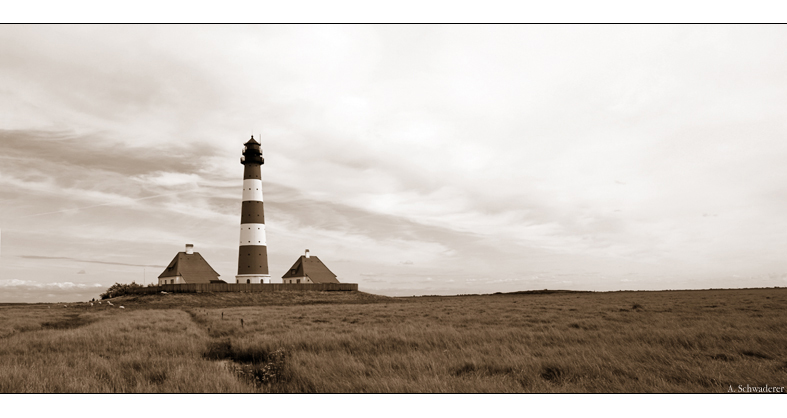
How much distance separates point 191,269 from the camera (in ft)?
206

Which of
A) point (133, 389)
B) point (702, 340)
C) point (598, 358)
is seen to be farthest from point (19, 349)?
point (702, 340)

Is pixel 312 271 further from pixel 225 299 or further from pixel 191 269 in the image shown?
pixel 225 299

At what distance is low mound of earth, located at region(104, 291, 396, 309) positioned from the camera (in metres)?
44.9

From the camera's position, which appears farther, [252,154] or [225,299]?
[252,154]

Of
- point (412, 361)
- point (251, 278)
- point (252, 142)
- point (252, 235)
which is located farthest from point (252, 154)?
point (412, 361)

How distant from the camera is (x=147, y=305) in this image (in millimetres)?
43469

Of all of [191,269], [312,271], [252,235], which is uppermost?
[252,235]

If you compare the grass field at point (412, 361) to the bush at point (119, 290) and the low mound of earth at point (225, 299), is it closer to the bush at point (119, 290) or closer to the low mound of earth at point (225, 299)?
the low mound of earth at point (225, 299)

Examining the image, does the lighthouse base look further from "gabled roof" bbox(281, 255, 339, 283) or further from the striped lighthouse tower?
"gabled roof" bbox(281, 255, 339, 283)

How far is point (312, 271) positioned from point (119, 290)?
2455 centimetres

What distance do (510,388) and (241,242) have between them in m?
52.1

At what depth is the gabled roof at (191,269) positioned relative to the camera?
61.6 meters

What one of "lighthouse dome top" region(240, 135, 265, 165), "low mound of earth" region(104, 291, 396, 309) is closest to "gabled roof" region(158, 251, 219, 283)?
"low mound of earth" region(104, 291, 396, 309)

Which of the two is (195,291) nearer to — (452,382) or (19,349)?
(19,349)
